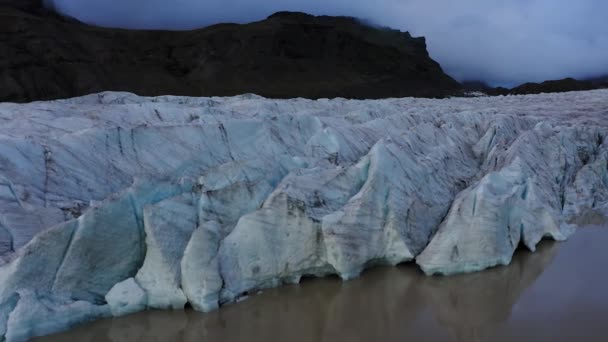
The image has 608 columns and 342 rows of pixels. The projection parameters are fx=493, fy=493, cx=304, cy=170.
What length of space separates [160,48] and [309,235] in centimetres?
A: 4635

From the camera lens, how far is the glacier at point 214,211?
14.7 ft

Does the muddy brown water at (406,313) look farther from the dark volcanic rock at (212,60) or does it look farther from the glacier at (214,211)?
the dark volcanic rock at (212,60)

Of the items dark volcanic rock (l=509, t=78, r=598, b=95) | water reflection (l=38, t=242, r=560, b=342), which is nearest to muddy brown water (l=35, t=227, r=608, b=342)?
water reflection (l=38, t=242, r=560, b=342)

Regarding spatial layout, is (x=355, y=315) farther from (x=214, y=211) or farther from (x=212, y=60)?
(x=212, y=60)

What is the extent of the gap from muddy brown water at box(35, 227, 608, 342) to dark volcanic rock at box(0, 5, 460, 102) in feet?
111

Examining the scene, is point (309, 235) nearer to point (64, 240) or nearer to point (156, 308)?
point (156, 308)

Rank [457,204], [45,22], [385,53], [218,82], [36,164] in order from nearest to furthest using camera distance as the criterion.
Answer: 1. [36,164]
2. [457,204]
3. [45,22]
4. [218,82]
5. [385,53]

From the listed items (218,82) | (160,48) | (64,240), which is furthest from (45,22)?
(64,240)

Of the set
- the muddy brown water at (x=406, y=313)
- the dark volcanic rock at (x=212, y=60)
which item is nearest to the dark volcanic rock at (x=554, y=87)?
the dark volcanic rock at (x=212, y=60)

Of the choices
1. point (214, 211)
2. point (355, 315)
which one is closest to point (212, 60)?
point (214, 211)

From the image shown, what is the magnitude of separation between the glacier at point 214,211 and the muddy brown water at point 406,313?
0.60 feet

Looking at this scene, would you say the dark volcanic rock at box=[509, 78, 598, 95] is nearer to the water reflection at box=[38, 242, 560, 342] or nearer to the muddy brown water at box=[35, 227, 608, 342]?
the muddy brown water at box=[35, 227, 608, 342]

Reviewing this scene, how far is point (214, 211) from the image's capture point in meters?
5.22

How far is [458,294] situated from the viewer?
4.87 m
